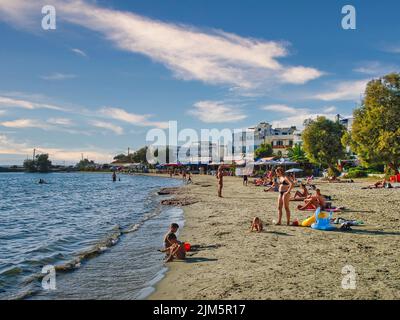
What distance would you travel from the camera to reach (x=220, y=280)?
7.82 metres

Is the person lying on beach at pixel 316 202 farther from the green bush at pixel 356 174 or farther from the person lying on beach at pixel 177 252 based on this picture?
the green bush at pixel 356 174

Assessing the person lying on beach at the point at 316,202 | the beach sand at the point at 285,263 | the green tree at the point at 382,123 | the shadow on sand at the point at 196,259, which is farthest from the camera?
the green tree at the point at 382,123

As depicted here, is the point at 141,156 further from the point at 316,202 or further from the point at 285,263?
the point at 285,263

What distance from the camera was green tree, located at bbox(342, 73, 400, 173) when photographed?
111 feet

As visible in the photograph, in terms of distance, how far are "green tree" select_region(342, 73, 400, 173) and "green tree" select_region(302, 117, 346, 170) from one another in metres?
14.7

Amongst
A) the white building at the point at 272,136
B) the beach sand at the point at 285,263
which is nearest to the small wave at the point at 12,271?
the beach sand at the point at 285,263

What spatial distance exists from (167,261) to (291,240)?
3872 mm

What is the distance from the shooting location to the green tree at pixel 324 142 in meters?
51.5

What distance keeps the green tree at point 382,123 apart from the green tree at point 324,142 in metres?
14.7

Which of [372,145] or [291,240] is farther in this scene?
[372,145]

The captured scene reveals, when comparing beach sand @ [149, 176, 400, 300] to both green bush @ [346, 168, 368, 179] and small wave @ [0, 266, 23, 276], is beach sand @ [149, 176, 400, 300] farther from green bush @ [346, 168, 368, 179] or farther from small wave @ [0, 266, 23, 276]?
green bush @ [346, 168, 368, 179]

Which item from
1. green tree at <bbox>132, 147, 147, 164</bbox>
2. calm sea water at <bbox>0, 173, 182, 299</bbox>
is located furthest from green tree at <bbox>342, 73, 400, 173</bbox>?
green tree at <bbox>132, 147, 147, 164</bbox>
